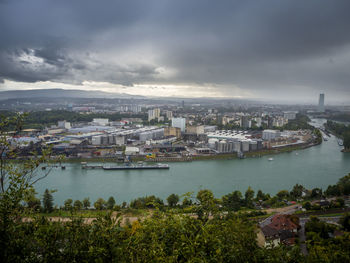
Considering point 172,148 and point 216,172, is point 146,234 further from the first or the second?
point 172,148

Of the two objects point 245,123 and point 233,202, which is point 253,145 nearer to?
point 233,202

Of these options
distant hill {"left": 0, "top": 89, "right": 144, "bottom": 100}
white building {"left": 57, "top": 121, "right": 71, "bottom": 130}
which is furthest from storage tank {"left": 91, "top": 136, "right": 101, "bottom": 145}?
distant hill {"left": 0, "top": 89, "right": 144, "bottom": 100}

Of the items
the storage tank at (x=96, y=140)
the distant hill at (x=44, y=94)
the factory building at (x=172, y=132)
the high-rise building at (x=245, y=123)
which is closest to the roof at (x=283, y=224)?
the storage tank at (x=96, y=140)

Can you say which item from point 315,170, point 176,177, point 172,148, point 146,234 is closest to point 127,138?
point 172,148

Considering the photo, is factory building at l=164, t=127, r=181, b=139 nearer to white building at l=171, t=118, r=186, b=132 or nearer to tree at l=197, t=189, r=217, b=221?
white building at l=171, t=118, r=186, b=132

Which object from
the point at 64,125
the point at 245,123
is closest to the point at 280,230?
the point at 245,123

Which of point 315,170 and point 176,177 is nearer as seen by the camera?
point 176,177

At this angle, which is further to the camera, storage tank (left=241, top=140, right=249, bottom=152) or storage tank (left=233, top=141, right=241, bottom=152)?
storage tank (left=241, top=140, right=249, bottom=152)

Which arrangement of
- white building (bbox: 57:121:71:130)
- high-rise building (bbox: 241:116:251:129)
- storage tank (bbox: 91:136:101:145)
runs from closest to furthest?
storage tank (bbox: 91:136:101:145) → white building (bbox: 57:121:71:130) → high-rise building (bbox: 241:116:251:129)

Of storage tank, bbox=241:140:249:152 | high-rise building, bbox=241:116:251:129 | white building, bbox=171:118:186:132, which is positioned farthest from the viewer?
high-rise building, bbox=241:116:251:129
